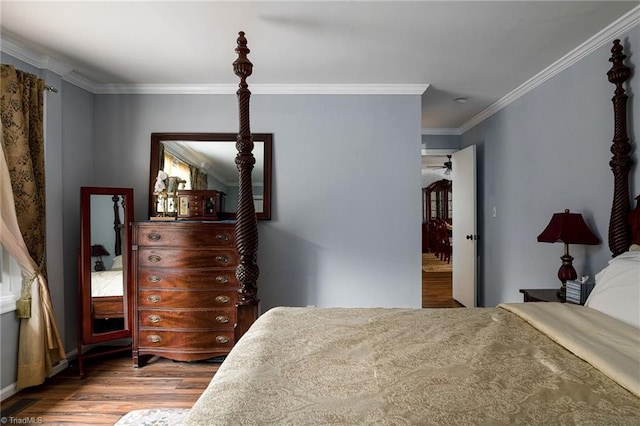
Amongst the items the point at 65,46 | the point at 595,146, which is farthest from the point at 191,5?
the point at 595,146

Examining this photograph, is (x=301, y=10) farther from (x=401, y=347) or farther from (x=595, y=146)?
(x=595, y=146)

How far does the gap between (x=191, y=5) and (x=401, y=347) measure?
2130 millimetres

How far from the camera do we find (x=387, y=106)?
3318 millimetres

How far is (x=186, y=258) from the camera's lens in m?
2.77

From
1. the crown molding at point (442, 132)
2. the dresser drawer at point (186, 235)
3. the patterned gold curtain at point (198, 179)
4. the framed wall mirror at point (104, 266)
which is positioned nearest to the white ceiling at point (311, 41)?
the patterned gold curtain at point (198, 179)

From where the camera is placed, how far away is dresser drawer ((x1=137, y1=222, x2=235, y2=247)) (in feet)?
9.09

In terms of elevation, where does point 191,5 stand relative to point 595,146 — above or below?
above

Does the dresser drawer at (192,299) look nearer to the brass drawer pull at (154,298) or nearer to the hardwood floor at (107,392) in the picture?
the brass drawer pull at (154,298)

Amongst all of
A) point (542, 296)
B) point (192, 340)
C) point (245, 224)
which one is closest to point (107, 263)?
point (192, 340)

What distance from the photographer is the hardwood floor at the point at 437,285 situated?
4805 mm

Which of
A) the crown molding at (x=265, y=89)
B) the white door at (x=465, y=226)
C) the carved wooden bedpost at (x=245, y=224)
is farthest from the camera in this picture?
the white door at (x=465, y=226)

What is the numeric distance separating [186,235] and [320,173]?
134 cm

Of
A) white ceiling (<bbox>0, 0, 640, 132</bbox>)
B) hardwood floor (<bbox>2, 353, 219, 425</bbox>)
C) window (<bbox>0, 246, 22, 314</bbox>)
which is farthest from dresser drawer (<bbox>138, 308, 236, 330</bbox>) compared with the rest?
white ceiling (<bbox>0, 0, 640, 132</bbox>)

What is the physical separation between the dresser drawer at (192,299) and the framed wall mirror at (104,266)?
0.35 metres
